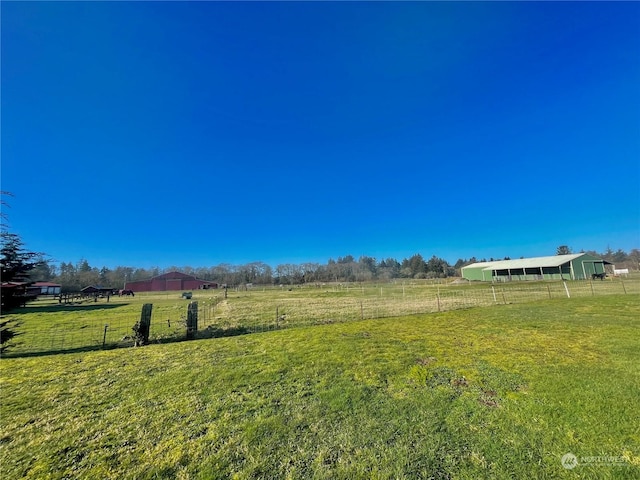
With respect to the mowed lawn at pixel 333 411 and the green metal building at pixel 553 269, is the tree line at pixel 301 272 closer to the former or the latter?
the green metal building at pixel 553 269

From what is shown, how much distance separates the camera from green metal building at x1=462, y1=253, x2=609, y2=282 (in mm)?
35281

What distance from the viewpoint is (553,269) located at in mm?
36656

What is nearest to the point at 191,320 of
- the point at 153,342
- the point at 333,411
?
the point at 153,342

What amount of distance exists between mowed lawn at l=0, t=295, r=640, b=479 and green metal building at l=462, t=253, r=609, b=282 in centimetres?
3782

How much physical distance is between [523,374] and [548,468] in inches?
103

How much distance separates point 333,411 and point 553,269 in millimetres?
46057

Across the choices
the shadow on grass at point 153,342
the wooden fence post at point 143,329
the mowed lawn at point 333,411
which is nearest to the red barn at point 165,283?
the shadow on grass at point 153,342

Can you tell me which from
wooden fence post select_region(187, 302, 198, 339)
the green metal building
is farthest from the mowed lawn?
the green metal building

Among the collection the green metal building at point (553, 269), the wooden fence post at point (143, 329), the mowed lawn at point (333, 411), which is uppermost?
the green metal building at point (553, 269)

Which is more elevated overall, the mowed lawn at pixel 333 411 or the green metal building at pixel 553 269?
the green metal building at pixel 553 269

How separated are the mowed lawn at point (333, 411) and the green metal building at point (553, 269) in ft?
124

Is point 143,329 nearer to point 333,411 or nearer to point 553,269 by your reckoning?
point 333,411

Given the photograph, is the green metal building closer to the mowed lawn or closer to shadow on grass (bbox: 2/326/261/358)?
A: the mowed lawn

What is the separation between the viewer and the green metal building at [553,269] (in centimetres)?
3528
